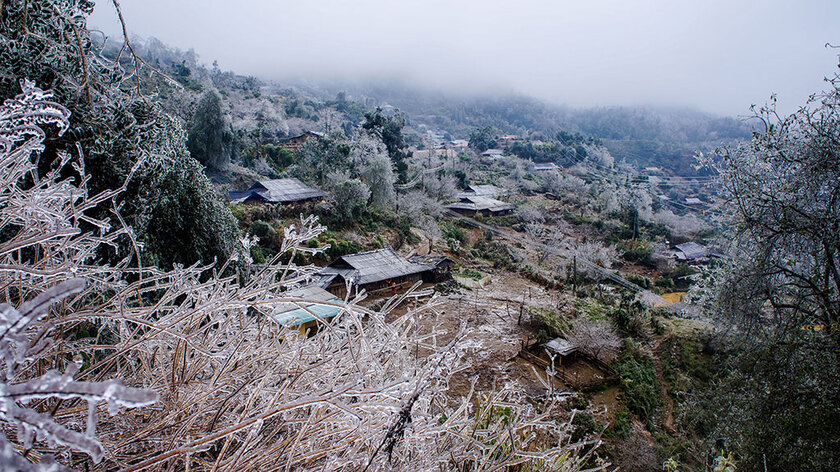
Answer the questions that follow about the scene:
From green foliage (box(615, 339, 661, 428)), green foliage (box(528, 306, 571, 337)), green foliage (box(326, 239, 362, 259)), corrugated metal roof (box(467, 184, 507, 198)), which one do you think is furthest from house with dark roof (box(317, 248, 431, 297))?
corrugated metal roof (box(467, 184, 507, 198))

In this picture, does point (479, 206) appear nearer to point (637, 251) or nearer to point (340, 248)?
point (637, 251)

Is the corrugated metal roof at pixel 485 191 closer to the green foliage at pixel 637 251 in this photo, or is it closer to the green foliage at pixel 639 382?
the green foliage at pixel 637 251

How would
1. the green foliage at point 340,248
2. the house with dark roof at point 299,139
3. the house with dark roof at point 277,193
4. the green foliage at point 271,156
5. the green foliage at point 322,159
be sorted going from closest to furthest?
the green foliage at point 340,248 → the house with dark roof at point 277,193 → the green foliage at point 322,159 → the green foliage at point 271,156 → the house with dark roof at point 299,139

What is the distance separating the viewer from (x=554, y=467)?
6.84 ft

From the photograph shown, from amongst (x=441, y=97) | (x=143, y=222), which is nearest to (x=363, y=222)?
(x=143, y=222)

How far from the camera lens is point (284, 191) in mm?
22328

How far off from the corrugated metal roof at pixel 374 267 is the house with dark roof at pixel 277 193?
685 cm

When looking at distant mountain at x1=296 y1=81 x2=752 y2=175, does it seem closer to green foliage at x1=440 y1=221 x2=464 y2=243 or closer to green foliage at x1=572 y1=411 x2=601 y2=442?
green foliage at x1=440 y1=221 x2=464 y2=243

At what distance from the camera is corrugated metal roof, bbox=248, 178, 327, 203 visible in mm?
21469

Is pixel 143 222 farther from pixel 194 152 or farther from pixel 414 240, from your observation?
pixel 194 152

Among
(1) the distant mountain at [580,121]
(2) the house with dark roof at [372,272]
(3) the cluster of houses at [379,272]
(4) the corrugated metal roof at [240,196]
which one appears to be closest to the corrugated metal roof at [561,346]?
(3) the cluster of houses at [379,272]

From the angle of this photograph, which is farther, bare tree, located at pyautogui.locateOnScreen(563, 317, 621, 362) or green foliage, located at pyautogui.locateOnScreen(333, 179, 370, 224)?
green foliage, located at pyautogui.locateOnScreen(333, 179, 370, 224)

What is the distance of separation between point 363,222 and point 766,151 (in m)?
18.0

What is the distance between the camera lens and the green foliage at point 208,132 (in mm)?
23958
